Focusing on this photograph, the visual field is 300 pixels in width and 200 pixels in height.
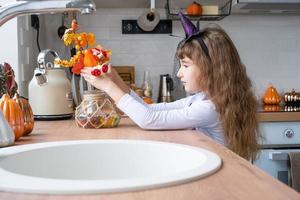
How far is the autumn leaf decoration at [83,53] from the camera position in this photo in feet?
4.04

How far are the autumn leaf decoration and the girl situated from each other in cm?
3

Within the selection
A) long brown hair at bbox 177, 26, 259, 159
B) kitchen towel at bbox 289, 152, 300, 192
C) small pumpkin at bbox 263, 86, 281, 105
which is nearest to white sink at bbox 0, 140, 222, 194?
long brown hair at bbox 177, 26, 259, 159

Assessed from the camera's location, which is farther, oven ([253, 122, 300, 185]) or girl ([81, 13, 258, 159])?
oven ([253, 122, 300, 185])

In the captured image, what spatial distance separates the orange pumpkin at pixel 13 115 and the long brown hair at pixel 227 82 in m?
0.63

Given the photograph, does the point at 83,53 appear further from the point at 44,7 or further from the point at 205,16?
the point at 205,16

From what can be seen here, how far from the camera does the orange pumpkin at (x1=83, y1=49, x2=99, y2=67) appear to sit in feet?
4.07

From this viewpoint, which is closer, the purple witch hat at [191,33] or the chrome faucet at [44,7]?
the chrome faucet at [44,7]

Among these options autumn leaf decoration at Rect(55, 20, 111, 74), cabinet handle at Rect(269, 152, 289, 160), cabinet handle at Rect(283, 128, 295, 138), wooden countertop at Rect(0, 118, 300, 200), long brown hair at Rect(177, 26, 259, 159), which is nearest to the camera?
wooden countertop at Rect(0, 118, 300, 200)

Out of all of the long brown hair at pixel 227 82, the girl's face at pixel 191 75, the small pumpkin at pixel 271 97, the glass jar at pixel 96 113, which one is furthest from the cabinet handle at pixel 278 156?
the glass jar at pixel 96 113

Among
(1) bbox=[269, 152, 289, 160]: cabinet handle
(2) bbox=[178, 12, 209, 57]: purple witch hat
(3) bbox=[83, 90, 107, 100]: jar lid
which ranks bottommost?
(1) bbox=[269, 152, 289, 160]: cabinet handle

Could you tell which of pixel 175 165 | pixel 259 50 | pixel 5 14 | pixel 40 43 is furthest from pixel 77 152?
pixel 259 50

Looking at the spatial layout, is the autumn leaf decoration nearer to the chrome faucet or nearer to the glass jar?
the glass jar

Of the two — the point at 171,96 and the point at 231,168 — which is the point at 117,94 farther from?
the point at 171,96

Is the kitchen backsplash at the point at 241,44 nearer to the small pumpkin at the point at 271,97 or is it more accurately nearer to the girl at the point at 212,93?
the small pumpkin at the point at 271,97
